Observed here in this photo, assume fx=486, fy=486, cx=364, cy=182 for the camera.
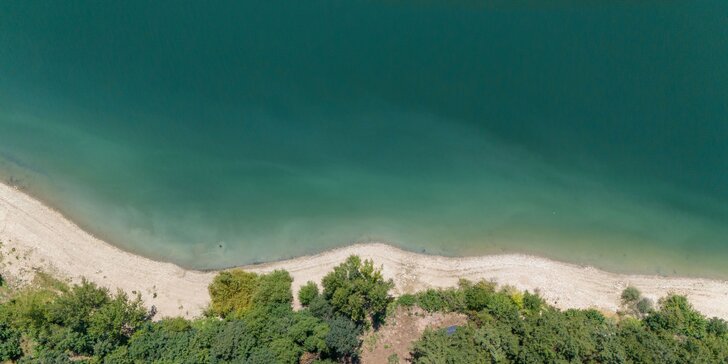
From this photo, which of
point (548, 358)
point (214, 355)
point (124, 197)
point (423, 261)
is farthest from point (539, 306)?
point (124, 197)

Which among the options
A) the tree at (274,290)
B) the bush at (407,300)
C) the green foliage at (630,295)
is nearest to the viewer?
the tree at (274,290)

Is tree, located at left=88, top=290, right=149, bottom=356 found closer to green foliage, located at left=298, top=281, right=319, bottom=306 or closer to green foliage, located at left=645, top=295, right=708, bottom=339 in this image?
green foliage, located at left=298, top=281, right=319, bottom=306

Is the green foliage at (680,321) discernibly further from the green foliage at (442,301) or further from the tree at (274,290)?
the tree at (274,290)

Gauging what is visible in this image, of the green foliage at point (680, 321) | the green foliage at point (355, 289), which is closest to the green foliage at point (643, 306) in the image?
the green foliage at point (680, 321)

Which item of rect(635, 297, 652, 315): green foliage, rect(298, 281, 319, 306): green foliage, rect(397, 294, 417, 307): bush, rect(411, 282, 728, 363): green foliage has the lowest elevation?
rect(411, 282, 728, 363): green foliage

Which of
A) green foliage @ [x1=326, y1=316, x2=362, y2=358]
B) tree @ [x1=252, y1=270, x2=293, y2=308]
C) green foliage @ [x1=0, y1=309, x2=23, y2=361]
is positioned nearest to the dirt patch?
green foliage @ [x1=326, y1=316, x2=362, y2=358]

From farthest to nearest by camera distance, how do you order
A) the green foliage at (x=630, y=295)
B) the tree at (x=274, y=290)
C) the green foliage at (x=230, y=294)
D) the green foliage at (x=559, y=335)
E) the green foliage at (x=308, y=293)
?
the green foliage at (x=630, y=295), the green foliage at (x=308, y=293), the green foliage at (x=230, y=294), the tree at (x=274, y=290), the green foliage at (x=559, y=335)

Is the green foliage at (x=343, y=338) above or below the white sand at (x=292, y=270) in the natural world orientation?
below
